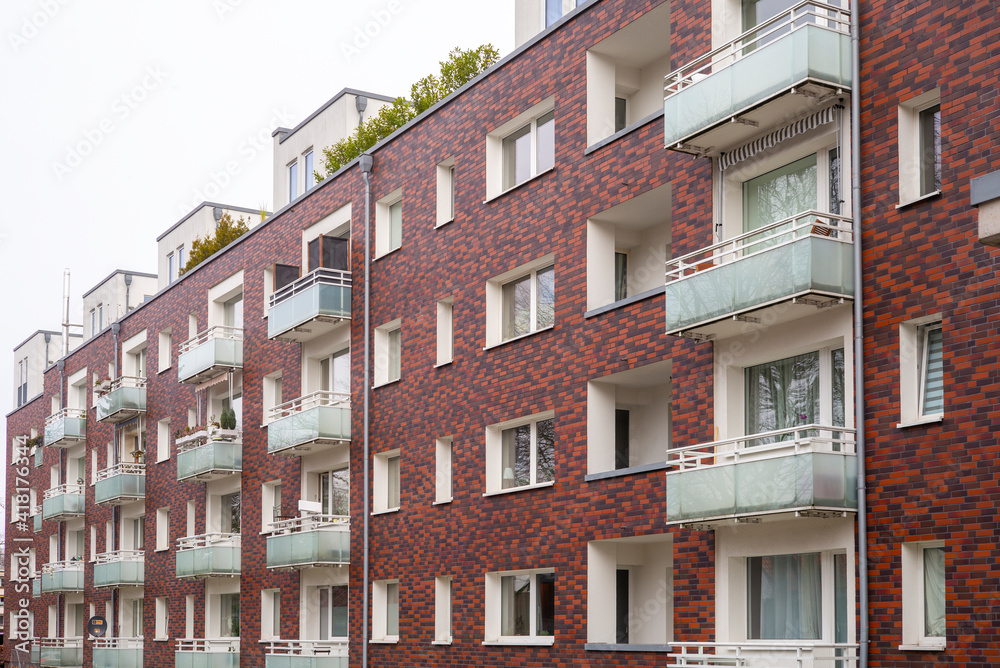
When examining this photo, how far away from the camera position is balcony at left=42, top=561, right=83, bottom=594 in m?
46.4

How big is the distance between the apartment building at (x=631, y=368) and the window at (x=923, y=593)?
0.13 ft

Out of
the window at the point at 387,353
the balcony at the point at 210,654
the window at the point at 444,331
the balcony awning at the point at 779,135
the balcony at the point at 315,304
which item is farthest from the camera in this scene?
the balcony at the point at 210,654

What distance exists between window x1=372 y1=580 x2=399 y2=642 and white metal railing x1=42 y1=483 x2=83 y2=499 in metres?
25.4

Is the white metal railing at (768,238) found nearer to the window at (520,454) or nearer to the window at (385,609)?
the window at (520,454)

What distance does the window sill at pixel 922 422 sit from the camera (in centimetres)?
1410

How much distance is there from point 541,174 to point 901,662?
36.4 feet

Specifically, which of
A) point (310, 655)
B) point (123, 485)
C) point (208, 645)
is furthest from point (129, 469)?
point (310, 655)

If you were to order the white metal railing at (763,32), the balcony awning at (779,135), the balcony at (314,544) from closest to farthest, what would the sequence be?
the white metal railing at (763,32) → the balcony awning at (779,135) → the balcony at (314,544)

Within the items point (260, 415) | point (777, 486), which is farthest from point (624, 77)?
point (260, 415)

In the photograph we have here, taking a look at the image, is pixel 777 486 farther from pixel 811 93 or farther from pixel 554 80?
pixel 554 80

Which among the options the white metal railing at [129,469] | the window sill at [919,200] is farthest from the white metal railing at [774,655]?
the white metal railing at [129,469]

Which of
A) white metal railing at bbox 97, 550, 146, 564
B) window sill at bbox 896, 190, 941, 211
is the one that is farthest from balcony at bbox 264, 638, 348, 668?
window sill at bbox 896, 190, 941, 211

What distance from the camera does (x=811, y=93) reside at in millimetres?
15930

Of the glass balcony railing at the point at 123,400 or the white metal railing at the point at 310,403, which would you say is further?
the glass balcony railing at the point at 123,400
